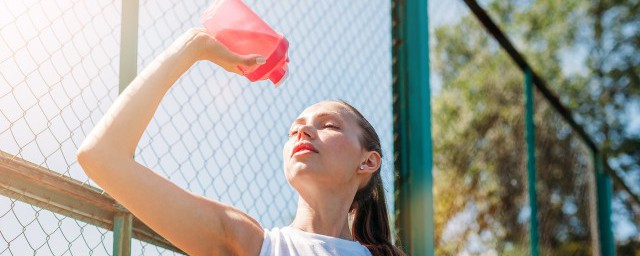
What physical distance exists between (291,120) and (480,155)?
3.16 metres

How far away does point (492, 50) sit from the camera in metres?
4.85

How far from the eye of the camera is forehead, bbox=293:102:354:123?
98.4 inches

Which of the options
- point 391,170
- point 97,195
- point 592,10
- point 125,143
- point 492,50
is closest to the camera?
point 125,143

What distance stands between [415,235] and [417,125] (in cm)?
41

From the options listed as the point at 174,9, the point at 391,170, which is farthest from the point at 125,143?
the point at 391,170

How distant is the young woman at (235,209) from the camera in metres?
1.93

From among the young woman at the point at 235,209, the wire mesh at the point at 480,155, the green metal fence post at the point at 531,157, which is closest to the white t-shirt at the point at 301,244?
the young woman at the point at 235,209

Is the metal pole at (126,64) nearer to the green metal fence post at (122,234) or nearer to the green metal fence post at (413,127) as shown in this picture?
the green metal fence post at (122,234)

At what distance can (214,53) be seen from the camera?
2113 millimetres

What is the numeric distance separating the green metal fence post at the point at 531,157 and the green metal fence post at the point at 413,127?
4.13 ft

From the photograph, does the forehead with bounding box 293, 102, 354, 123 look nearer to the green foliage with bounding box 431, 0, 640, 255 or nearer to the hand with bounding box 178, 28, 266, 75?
the hand with bounding box 178, 28, 266, 75

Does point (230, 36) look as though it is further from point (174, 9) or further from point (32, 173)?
point (32, 173)

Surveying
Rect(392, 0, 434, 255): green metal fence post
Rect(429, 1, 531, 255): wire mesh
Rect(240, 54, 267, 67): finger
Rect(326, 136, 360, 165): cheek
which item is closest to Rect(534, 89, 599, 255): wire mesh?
Rect(429, 1, 531, 255): wire mesh

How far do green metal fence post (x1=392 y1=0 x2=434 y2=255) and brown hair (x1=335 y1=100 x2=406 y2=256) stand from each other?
614 mm
